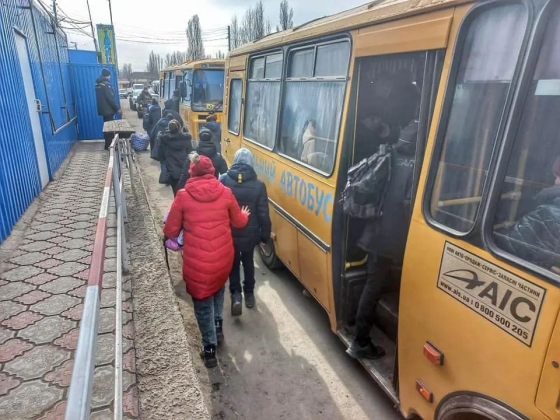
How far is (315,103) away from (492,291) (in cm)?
226

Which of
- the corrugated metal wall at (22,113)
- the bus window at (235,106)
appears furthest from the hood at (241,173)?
the corrugated metal wall at (22,113)

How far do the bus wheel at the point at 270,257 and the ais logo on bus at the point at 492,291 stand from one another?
116 inches

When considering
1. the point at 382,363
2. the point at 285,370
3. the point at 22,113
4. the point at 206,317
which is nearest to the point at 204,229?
the point at 206,317

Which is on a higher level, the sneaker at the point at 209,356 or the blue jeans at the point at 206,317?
the blue jeans at the point at 206,317

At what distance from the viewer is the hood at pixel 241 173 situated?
362cm

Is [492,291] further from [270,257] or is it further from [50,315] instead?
[270,257]

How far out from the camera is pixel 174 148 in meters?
6.27

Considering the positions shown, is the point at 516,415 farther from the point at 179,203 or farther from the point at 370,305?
the point at 179,203

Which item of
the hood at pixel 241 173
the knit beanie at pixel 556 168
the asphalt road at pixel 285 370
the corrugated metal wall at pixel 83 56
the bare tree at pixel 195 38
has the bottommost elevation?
the asphalt road at pixel 285 370

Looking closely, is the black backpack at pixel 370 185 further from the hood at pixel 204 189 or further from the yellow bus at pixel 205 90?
the yellow bus at pixel 205 90

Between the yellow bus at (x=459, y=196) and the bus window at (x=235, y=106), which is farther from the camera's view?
the bus window at (x=235, y=106)

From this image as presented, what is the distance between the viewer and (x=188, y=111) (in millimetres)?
12438

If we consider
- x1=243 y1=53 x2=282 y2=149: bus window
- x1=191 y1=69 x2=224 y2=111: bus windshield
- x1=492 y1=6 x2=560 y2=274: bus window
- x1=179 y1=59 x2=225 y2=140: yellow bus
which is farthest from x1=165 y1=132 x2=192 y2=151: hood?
x1=191 y1=69 x2=224 y2=111: bus windshield

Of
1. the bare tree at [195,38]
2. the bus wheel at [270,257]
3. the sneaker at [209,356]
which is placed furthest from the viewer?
the bare tree at [195,38]
